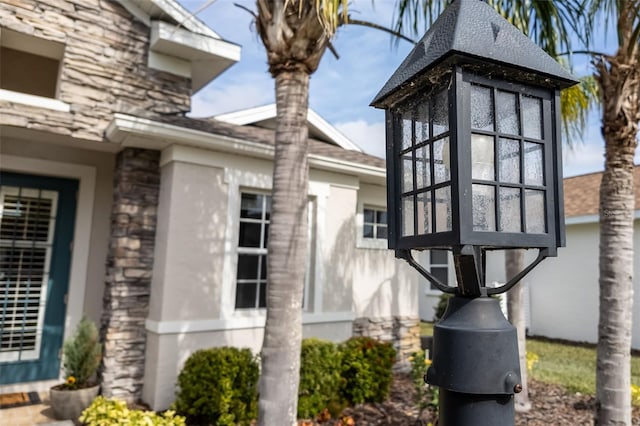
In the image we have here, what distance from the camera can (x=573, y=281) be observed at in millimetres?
12047

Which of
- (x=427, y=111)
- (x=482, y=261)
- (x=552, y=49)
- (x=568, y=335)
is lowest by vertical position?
(x=568, y=335)

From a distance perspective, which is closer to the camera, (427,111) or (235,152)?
(427,111)

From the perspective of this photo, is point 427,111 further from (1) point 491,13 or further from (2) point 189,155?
(2) point 189,155

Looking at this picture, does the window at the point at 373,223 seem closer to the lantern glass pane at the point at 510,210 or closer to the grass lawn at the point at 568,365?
the grass lawn at the point at 568,365

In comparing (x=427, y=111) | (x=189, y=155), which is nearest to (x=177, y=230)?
(x=189, y=155)

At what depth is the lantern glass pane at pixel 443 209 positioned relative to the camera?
1.55 meters

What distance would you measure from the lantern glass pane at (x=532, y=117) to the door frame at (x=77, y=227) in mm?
6768

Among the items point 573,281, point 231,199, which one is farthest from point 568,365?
point 231,199

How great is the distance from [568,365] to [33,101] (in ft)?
33.4

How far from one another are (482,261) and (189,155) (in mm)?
5014

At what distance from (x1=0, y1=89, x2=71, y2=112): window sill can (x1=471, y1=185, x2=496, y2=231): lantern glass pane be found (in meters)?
5.98

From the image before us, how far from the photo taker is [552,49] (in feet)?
18.6

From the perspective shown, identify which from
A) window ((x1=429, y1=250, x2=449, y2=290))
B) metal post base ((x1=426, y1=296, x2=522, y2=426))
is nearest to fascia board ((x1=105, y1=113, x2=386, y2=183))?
metal post base ((x1=426, y1=296, x2=522, y2=426))

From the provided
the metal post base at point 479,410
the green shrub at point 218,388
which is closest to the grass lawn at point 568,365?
the green shrub at point 218,388
